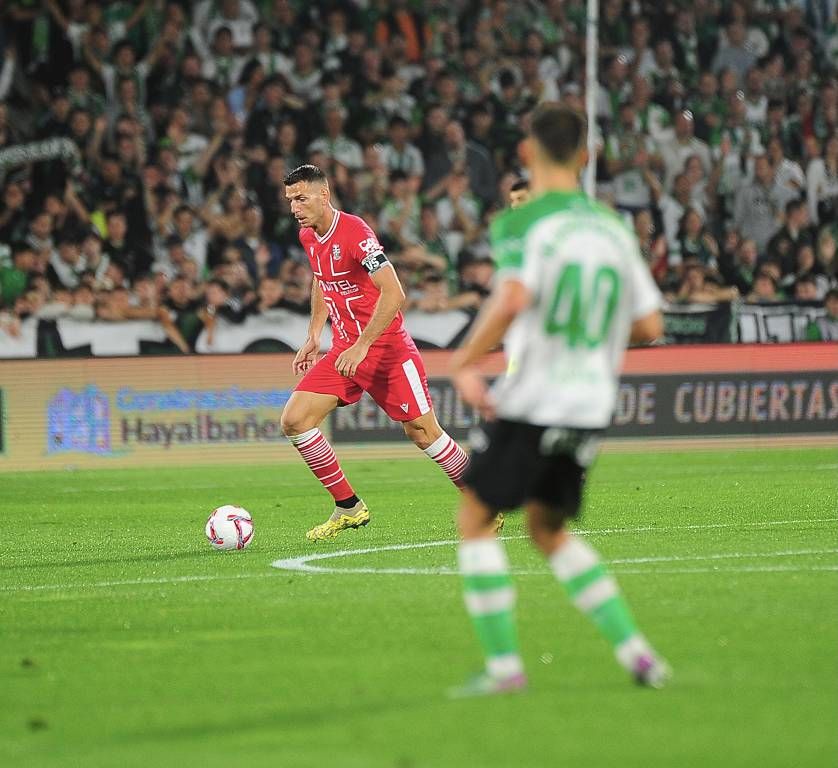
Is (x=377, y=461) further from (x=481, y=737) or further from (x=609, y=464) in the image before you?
(x=481, y=737)

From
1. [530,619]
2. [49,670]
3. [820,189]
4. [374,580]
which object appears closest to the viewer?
[49,670]

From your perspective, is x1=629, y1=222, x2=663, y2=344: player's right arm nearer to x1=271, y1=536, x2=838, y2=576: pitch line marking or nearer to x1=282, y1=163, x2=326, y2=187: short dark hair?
x1=271, y1=536, x2=838, y2=576: pitch line marking

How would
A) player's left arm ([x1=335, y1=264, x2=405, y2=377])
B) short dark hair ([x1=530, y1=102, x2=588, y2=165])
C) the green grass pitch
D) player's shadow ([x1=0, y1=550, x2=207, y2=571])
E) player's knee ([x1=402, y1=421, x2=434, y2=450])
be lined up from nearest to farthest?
the green grass pitch → short dark hair ([x1=530, y1=102, x2=588, y2=165]) → player's shadow ([x1=0, y1=550, x2=207, y2=571]) → player's left arm ([x1=335, y1=264, x2=405, y2=377]) → player's knee ([x1=402, y1=421, x2=434, y2=450])

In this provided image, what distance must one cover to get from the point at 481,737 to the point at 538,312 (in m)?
1.39

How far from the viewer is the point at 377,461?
19.2 meters

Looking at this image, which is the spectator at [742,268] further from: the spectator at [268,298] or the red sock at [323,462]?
the red sock at [323,462]

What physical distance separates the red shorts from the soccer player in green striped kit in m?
6.01

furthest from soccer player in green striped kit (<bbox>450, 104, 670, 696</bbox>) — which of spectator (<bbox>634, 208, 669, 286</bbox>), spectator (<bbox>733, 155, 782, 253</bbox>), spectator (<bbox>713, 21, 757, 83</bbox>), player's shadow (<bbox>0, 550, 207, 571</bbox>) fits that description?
spectator (<bbox>713, 21, 757, 83</bbox>)

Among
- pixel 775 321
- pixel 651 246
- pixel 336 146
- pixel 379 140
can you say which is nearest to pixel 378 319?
pixel 336 146

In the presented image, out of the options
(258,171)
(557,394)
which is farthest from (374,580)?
(258,171)

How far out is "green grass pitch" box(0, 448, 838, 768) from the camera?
5070 millimetres

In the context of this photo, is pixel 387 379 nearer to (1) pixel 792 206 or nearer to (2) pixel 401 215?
(2) pixel 401 215

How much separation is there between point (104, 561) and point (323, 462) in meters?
1.74

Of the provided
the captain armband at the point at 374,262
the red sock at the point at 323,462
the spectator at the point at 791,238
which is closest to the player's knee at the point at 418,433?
the red sock at the point at 323,462
